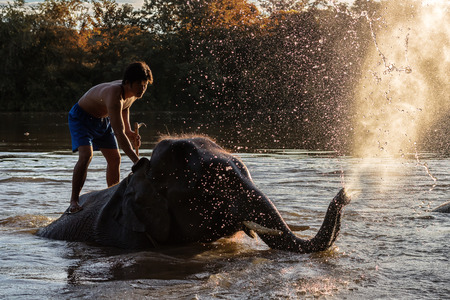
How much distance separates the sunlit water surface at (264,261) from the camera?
440 centimetres

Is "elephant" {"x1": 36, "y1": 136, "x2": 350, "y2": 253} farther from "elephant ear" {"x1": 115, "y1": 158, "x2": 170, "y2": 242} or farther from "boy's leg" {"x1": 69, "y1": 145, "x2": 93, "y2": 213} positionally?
"boy's leg" {"x1": 69, "y1": 145, "x2": 93, "y2": 213}

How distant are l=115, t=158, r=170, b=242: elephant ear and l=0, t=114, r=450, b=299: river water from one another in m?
0.23

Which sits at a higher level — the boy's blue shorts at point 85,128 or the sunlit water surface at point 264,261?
the boy's blue shorts at point 85,128

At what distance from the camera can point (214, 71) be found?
42.9m

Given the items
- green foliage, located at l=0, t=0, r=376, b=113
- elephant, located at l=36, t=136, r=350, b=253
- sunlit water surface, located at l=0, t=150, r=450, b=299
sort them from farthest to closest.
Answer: green foliage, located at l=0, t=0, r=376, b=113 < elephant, located at l=36, t=136, r=350, b=253 < sunlit water surface, located at l=0, t=150, r=450, b=299

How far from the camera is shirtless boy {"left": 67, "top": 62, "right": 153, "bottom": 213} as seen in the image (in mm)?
6191

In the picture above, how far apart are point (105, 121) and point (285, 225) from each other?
313 centimetres

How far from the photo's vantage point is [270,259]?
527 centimetres

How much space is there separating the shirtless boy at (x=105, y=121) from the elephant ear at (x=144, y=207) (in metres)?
0.42

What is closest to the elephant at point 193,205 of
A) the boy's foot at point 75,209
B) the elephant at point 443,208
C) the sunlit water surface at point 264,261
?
the sunlit water surface at point 264,261

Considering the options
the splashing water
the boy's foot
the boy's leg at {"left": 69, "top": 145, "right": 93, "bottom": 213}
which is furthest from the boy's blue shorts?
the splashing water

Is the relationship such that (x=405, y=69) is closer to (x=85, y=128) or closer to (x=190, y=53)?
(x=85, y=128)

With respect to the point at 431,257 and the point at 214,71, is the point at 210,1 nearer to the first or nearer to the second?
the point at 214,71

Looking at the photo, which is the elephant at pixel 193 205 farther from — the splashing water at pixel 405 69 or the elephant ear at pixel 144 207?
the splashing water at pixel 405 69
